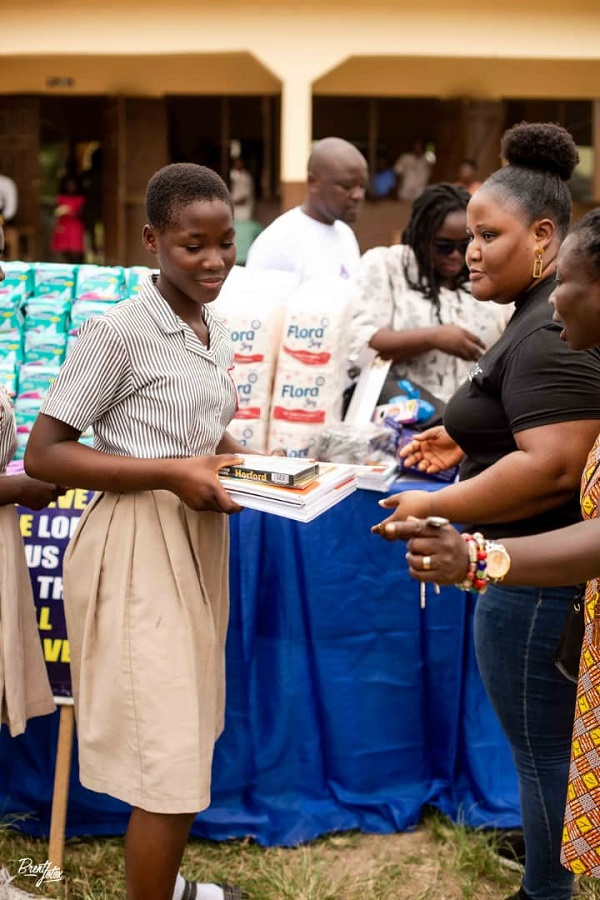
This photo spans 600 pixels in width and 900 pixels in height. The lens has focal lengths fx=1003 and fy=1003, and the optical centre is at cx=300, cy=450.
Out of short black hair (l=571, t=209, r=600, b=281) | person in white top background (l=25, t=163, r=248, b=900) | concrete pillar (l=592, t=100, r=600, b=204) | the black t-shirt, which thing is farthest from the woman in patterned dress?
concrete pillar (l=592, t=100, r=600, b=204)

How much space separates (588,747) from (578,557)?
38cm

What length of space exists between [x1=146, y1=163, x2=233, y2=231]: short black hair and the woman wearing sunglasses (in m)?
1.30

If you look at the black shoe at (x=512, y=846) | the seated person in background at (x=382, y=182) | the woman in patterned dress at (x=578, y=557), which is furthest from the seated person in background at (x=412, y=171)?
the woman in patterned dress at (x=578, y=557)

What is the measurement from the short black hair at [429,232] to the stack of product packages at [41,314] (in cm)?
93

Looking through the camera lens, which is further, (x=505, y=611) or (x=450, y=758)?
(x=450, y=758)

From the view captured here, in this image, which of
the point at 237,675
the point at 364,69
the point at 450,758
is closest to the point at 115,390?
the point at 237,675

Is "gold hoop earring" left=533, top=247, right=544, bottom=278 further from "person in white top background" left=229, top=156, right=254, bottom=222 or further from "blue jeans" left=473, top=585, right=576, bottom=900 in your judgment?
"person in white top background" left=229, top=156, right=254, bottom=222

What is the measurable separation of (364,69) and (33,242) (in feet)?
15.2

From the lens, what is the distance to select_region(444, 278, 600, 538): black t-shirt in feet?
6.39

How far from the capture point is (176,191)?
2078 millimetres

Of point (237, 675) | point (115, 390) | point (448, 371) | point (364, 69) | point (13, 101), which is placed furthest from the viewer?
point (13, 101)

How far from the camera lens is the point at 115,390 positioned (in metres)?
2.03

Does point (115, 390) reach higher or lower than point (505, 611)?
higher

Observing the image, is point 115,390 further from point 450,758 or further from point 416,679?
point 450,758
